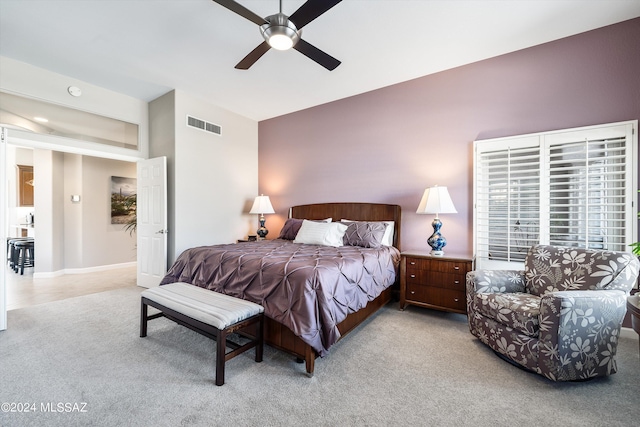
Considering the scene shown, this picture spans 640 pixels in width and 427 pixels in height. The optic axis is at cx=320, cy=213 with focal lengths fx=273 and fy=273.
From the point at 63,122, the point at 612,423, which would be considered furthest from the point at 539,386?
the point at 63,122

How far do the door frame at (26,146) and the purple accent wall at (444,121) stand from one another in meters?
2.67

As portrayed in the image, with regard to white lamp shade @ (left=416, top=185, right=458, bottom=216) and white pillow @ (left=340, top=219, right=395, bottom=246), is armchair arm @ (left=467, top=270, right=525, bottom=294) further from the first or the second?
white pillow @ (left=340, top=219, right=395, bottom=246)

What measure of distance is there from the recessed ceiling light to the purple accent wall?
9.78 ft

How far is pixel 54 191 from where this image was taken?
207 inches

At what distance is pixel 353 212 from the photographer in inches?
172

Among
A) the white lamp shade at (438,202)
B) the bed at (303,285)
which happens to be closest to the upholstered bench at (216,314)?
the bed at (303,285)

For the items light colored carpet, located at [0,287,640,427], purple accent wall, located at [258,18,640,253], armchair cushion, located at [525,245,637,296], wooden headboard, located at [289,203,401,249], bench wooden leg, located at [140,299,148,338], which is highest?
purple accent wall, located at [258,18,640,253]

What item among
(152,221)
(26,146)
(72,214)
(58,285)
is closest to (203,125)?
(152,221)

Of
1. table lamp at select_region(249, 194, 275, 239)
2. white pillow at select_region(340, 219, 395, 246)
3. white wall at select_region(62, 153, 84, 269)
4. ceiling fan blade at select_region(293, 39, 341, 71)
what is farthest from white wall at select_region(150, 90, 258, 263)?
white pillow at select_region(340, 219, 395, 246)

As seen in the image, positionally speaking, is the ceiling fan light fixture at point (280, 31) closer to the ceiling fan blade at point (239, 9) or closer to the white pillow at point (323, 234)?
the ceiling fan blade at point (239, 9)

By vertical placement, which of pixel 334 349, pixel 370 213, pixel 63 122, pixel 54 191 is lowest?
pixel 334 349

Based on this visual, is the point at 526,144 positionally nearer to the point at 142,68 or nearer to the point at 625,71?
the point at 625,71

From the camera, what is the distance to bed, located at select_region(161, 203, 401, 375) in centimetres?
205

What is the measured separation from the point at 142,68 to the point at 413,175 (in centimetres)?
396
